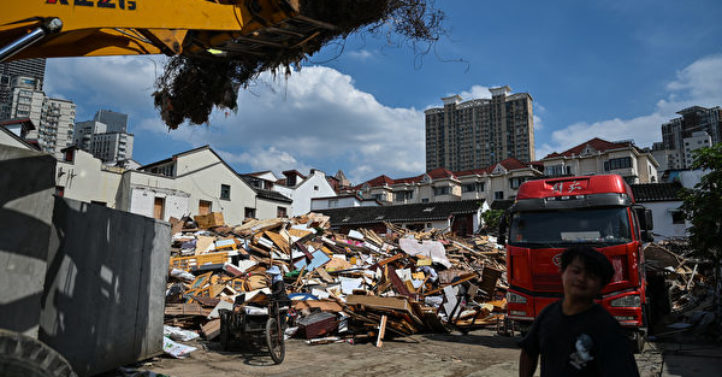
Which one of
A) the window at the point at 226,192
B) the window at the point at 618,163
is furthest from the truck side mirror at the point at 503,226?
the window at the point at 618,163

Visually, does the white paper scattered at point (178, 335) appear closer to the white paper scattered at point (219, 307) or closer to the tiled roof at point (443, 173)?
the white paper scattered at point (219, 307)

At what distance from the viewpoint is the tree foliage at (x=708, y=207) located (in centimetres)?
983

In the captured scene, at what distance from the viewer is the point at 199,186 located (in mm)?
38500

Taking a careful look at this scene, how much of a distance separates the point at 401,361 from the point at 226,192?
36.2 metres

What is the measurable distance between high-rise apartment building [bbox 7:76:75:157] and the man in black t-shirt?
109081mm

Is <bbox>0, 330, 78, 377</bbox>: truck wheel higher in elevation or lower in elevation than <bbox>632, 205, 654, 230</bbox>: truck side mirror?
lower

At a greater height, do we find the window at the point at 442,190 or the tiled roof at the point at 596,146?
the tiled roof at the point at 596,146

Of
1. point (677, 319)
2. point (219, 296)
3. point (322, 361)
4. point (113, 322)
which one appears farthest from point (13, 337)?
point (677, 319)

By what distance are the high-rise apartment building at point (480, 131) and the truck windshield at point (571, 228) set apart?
12269 centimetres

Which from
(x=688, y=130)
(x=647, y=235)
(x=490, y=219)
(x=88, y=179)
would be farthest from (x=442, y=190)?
(x=688, y=130)

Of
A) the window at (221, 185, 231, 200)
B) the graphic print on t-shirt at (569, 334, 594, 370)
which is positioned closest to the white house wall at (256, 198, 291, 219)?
the window at (221, 185, 231, 200)

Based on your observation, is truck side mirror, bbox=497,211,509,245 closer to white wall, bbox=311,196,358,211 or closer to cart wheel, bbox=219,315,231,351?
cart wheel, bbox=219,315,231,351

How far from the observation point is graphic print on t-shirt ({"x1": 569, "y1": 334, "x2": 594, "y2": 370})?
234 cm

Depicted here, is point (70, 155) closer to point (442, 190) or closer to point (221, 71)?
point (221, 71)
